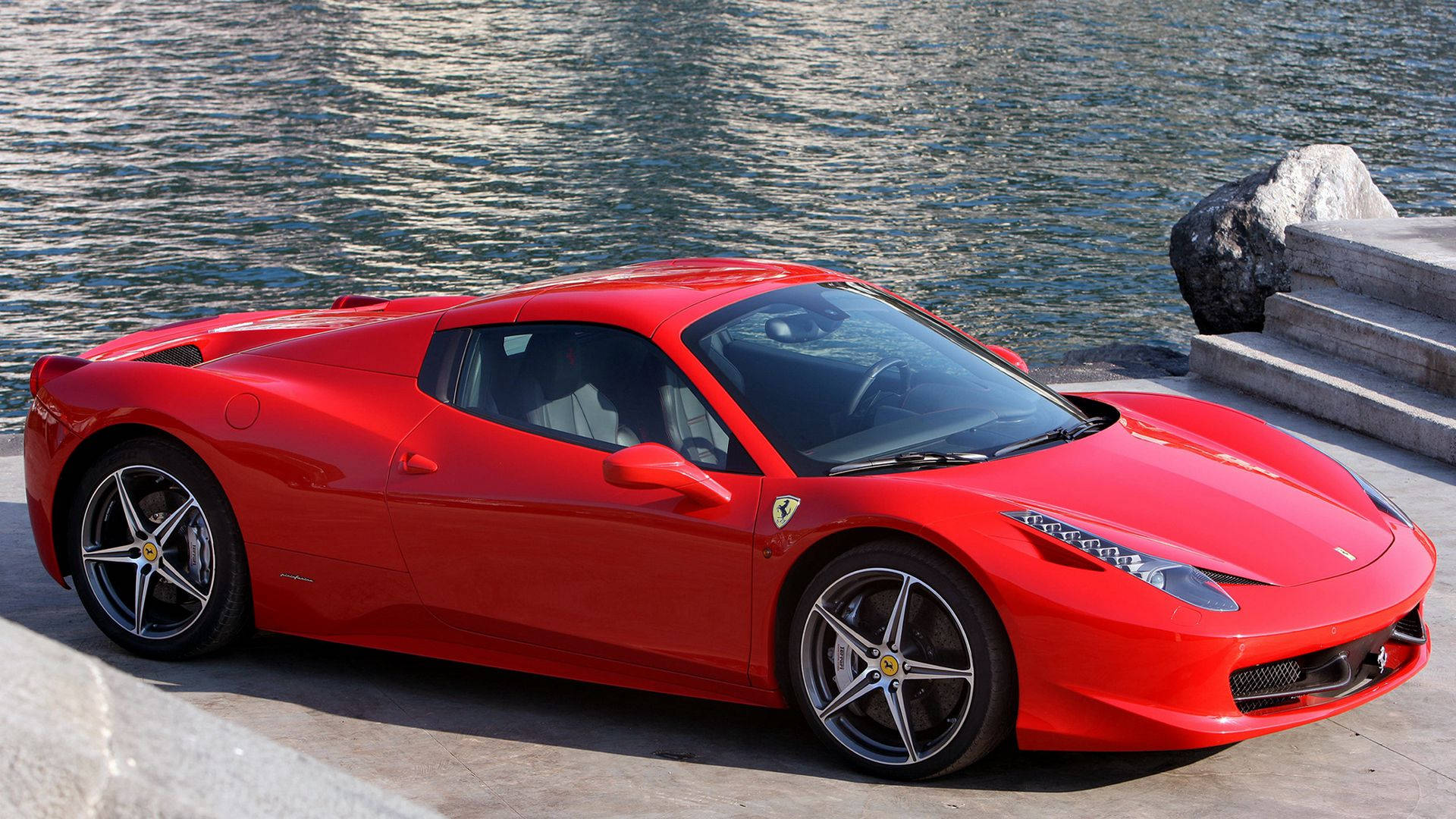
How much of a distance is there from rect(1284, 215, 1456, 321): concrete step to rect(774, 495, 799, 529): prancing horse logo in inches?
220

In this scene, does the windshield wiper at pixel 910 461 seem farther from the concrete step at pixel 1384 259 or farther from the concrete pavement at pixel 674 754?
the concrete step at pixel 1384 259

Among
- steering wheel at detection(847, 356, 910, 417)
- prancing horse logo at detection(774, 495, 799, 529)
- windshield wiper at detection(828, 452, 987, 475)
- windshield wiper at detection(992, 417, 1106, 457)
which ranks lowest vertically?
prancing horse logo at detection(774, 495, 799, 529)

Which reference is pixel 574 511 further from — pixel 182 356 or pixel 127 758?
pixel 127 758

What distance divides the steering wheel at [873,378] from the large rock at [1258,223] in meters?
7.12

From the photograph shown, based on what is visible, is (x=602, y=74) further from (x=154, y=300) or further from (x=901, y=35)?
(x=154, y=300)

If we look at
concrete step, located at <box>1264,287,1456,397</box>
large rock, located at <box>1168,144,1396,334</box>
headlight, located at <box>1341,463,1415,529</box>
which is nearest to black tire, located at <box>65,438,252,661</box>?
headlight, located at <box>1341,463,1415,529</box>

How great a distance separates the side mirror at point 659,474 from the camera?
4.07 meters

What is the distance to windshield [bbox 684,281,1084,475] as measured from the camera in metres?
4.42

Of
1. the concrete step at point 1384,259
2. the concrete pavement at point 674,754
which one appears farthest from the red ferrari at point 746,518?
the concrete step at point 1384,259

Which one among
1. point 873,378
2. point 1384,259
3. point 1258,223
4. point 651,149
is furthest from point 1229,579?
point 651,149

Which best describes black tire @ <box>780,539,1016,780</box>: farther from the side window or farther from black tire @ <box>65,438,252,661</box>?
black tire @ <box>65,438,252,661</box>

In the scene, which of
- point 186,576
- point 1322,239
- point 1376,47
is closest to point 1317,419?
point 1322,239

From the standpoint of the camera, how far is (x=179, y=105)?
84.3 feet

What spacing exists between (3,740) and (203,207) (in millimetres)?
18354
